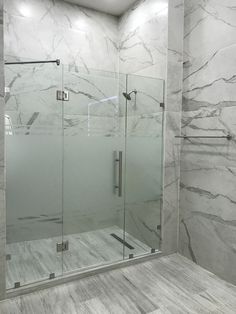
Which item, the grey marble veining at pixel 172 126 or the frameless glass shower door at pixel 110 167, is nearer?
the frameless glass shower door at pixel 110 167

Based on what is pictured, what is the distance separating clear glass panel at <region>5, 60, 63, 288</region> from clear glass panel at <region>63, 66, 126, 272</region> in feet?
0.30

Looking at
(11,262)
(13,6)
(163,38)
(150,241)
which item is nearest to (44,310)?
(11,262)

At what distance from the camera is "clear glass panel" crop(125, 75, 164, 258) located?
8.21ft

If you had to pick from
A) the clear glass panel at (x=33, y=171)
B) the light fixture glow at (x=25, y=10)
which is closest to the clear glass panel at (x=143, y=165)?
the clear glass panel at (x=33, y=171)

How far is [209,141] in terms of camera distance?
7.35 feet

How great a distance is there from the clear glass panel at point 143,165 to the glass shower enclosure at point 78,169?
0.03 feet

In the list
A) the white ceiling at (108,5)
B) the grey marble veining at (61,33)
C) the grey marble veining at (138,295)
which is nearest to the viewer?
the grey marble veining at (138,295)

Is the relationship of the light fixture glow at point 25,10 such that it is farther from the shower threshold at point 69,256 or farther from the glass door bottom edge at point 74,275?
the glass door bottom edge at point 74,275

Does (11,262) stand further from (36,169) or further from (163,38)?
(163,38)

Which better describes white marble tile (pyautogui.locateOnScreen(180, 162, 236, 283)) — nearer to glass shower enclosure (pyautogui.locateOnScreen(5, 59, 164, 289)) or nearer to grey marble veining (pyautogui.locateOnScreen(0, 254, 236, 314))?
grey marble veining (pyautogui.locateOnScreen(0, 254, 236, 314))

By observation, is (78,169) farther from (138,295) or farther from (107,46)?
(107,46)

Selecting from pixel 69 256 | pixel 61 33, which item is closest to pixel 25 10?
pixel 61 33

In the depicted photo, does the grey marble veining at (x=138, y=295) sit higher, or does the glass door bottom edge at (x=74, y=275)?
the glass door bottom edge at (x=74, y=275)

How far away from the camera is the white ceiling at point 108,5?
2864mm
